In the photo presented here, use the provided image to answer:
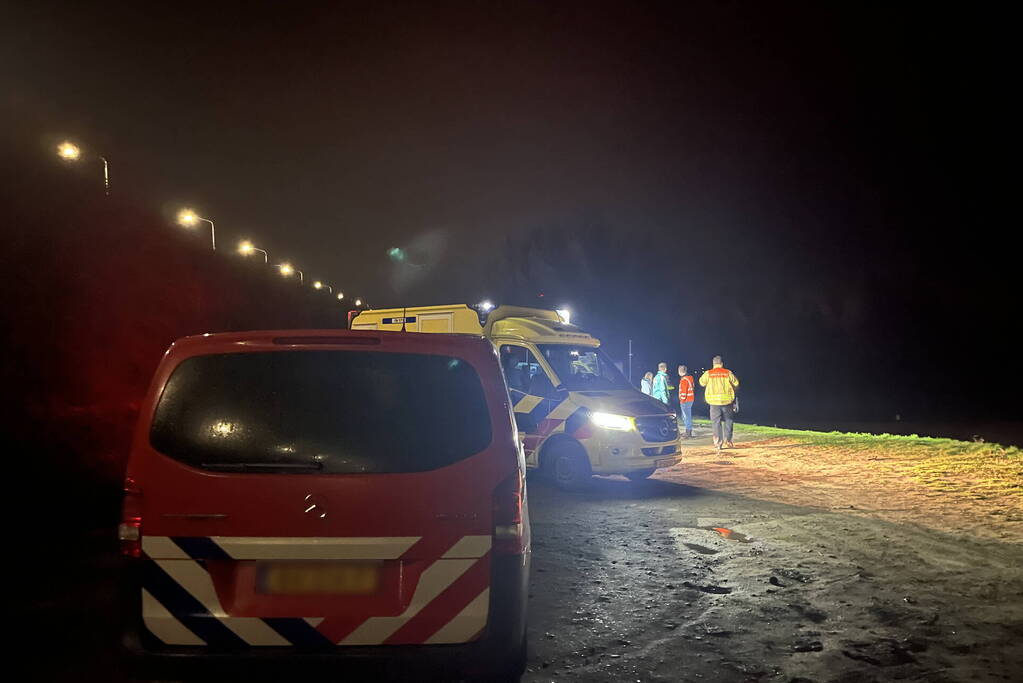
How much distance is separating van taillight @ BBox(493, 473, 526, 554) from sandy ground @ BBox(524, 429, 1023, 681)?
1.22m

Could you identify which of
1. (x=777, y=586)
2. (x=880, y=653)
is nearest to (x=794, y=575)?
(x=777, y=586)

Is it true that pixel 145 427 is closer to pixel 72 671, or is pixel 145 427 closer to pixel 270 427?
pixel 270 427

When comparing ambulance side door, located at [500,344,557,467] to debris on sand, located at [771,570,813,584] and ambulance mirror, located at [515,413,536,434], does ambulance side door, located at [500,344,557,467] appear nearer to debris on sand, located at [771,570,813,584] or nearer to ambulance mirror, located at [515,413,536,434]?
ambulance mirror, located at [515,413,536,434]

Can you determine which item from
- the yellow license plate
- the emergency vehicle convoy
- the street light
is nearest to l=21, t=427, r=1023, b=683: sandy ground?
the emergency vehicle convoy

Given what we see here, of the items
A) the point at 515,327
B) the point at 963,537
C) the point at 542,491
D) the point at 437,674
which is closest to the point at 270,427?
the point at 437,674

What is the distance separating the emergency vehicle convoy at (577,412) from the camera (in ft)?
34.9

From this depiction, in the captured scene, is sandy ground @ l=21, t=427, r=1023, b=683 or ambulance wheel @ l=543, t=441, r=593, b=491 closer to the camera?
sandy ground @ l=21, t=427, r=1023, b=683

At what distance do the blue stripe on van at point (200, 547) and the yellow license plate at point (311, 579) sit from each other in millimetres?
175

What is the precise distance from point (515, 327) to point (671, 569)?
22.1 ft

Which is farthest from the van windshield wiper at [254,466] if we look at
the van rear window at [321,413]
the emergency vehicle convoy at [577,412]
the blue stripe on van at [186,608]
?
the emergency vehicle convoy at [577,412]

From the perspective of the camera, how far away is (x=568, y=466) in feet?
35.8

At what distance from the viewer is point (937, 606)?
17.9ft

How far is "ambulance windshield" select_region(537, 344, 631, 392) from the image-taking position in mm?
11406

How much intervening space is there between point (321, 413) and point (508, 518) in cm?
89
